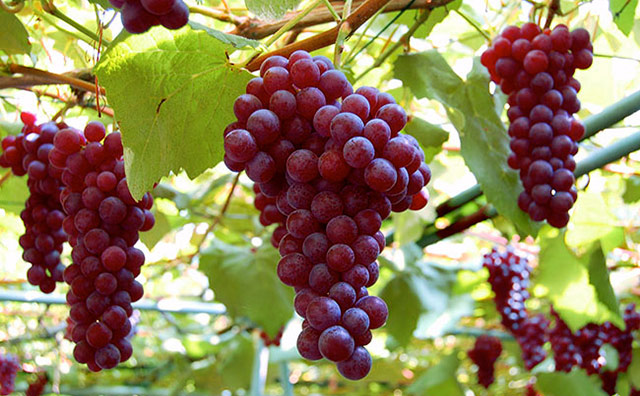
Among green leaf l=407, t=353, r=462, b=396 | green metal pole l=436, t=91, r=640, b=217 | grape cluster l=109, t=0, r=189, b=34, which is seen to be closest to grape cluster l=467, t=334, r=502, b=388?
green leaf l=407, t=353, r=462, b=396

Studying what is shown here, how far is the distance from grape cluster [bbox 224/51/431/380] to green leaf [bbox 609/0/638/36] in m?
0.62

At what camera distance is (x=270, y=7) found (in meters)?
0.69

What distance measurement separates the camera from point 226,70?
73cm

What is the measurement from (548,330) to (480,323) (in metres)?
1.10

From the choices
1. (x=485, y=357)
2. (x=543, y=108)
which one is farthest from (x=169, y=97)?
(x=485, y=357)

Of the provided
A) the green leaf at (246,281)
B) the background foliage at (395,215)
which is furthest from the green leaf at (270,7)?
the green leaf at (246,281)

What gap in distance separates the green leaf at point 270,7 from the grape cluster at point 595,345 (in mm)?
1432

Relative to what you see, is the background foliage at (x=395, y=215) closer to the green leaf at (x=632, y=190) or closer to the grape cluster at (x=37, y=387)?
the green leaf at (x=632, y=190)

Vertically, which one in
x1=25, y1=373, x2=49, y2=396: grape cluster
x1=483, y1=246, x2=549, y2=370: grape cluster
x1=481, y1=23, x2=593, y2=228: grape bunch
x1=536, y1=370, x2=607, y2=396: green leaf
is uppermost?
x1=481, y1=23, x2=593, y2=228: grape bunch

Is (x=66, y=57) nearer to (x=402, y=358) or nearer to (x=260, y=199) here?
(x=260, y=199)

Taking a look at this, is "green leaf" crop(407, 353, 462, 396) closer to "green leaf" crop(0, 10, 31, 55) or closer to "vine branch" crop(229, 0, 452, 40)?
"vine branch" crop(229, 0, 452, 40)

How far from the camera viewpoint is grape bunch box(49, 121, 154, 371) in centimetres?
77

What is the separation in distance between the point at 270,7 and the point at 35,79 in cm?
46

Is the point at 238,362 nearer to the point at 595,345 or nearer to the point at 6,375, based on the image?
the point at 6,375
